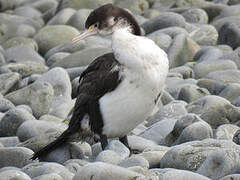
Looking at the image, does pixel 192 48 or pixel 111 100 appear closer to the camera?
pixel 111 100

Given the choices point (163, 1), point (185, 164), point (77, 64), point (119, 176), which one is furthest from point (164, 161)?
point (163, 1)

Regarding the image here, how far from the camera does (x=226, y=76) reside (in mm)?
10008

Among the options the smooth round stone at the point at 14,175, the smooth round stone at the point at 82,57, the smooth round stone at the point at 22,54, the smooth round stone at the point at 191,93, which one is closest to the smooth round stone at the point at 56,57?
the smooth round stone at the point at 22,54

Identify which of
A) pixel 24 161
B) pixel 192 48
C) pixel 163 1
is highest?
pixel 24 161

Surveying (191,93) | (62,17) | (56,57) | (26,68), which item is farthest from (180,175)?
(62,17)

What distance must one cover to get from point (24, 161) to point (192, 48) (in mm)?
5438

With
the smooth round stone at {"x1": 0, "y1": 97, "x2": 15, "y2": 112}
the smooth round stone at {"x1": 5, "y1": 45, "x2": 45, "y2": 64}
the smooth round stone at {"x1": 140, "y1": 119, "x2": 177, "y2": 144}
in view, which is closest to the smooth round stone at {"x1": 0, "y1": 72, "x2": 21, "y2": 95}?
the smooth round stone at {"x1": 0, "y1": 97, "x2": 15, "y2": 112}

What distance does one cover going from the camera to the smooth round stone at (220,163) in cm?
565

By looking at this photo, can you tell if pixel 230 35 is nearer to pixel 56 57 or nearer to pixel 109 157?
pixel 56 57

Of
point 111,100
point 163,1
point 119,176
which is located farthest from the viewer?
point 163,1

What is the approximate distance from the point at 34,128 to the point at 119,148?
1.38m

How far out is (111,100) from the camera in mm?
7090

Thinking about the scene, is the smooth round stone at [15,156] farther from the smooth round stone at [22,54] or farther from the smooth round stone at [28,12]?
the smooth round stone at [28,12]

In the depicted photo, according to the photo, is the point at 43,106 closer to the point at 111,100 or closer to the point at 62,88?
the point at 62,88
